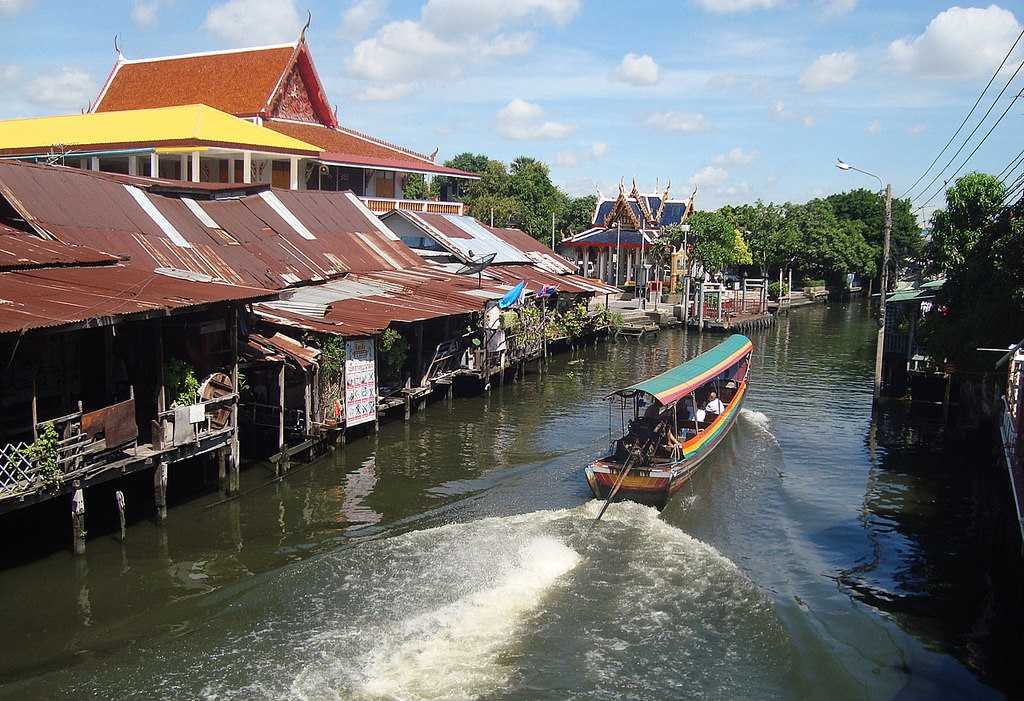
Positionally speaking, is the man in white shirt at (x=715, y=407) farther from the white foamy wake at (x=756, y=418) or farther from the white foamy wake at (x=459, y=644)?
the white foamy wake at (x=459, y=644)

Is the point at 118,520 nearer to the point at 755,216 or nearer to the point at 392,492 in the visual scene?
the point at 392,492

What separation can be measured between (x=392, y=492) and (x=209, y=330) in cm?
418

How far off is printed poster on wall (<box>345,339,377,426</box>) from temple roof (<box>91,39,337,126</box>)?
16.7m

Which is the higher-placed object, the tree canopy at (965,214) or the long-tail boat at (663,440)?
the tree canopy at (965,214)

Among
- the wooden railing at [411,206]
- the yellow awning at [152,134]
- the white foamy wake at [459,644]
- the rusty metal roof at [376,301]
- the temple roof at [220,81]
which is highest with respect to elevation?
the temple roof at [220,81]

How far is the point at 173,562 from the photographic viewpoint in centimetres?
1257

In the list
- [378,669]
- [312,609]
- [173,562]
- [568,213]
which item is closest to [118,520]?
[173,562]

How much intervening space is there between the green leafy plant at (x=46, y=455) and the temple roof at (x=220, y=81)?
22.5 metres

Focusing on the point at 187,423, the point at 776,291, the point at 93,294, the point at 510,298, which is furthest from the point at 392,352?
the point at 776,291

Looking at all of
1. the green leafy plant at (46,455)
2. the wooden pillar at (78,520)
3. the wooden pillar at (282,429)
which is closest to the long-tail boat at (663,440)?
the wooden pillar at (282,429)

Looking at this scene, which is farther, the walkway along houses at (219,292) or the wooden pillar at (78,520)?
the walkway along houses at (219,292)

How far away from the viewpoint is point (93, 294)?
12.8 metres

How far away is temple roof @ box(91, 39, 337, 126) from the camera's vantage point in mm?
32281

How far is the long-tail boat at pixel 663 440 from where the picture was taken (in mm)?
15102
